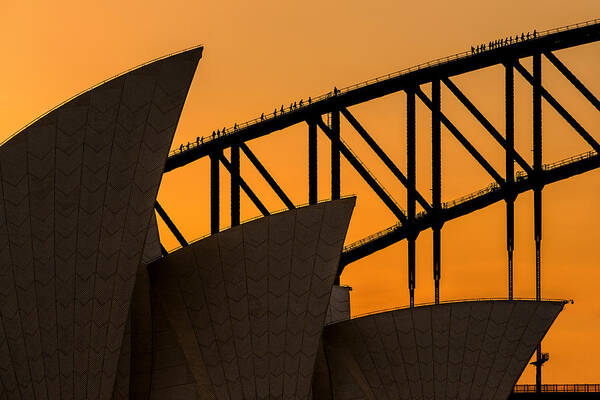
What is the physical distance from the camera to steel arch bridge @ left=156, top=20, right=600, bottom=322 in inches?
3634

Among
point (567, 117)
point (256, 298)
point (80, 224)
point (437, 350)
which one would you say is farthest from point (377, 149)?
point (80, 224)

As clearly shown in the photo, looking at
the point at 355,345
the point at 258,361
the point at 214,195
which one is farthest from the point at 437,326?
the point at 214,195

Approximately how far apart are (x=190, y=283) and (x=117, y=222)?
17.2 feet

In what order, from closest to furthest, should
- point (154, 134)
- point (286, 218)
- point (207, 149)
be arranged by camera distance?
1. point (154, 134)
2. point (286, 218)
3. point (207, 149)

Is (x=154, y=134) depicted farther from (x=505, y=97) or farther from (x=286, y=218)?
(x=505, y=97)

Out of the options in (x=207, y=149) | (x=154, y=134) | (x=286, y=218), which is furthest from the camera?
(x=207, y=149)

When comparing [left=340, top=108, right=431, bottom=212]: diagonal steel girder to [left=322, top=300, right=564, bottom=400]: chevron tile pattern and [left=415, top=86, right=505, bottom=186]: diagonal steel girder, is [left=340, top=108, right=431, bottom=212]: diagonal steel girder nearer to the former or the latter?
[left=415, top=86, right=505, bottom=186]: diagonal steel girder

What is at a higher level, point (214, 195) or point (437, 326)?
point (214, 195)

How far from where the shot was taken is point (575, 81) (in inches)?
3664

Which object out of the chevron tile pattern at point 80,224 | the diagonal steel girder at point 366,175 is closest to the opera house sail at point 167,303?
the chevron tile pattern at point 80,224

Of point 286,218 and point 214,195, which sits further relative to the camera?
point 214,195

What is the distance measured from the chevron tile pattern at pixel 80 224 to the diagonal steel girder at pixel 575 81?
44.3m

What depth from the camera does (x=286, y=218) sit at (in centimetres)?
5891

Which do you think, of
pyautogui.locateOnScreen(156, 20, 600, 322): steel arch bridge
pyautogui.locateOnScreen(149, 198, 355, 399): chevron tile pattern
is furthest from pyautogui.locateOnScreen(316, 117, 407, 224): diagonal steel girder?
pyautogui.locateOnScreen(149, 198, 355, 399): chevron tile pattern
